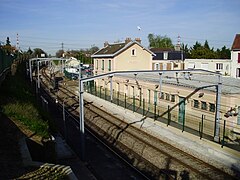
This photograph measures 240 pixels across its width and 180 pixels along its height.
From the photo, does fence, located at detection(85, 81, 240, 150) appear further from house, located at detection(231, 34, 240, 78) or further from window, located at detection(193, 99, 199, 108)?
house, located at detection(231, 34, 240, 78)

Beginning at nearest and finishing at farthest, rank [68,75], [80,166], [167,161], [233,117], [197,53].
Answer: [80,166]
[167,161]
[233,117]
[68,75]
[197,53]

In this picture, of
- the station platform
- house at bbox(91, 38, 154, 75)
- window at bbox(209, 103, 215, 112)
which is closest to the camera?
the station platform

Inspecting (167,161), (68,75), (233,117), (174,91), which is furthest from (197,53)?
(167,161)

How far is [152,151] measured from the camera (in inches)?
551

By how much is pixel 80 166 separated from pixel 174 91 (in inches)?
418

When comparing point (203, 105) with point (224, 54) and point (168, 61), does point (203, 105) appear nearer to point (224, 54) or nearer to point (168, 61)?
point (168, 61)

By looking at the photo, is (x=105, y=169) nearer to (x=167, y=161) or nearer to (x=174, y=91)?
(x=167, y=161)

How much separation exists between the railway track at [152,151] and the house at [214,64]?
82.4ft

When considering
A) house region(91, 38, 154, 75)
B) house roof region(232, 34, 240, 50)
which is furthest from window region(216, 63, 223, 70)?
house region(91, 38, 154, 75)

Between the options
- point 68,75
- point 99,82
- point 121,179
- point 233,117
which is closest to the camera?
point 121,179

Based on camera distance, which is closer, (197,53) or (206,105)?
(206,105)

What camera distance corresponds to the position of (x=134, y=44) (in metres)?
33.2

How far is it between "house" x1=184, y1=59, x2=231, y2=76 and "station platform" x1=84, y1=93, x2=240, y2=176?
24.3 m

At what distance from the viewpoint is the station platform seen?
11820 millimetres
